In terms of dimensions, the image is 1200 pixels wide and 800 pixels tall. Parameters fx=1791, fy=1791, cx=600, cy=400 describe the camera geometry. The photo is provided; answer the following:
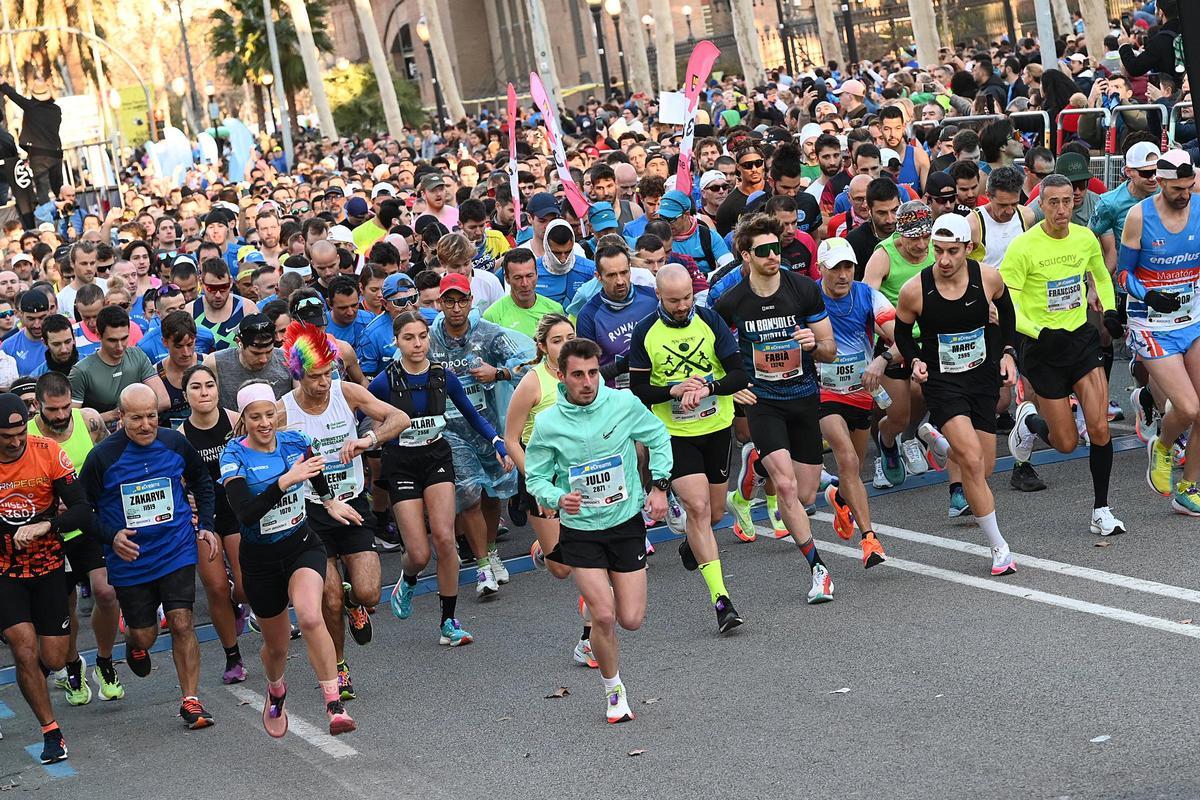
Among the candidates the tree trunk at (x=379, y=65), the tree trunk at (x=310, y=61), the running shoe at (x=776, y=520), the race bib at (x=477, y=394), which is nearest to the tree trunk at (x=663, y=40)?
the tree trunk at (x=379, y=65)

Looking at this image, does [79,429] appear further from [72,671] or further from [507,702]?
[507,702]

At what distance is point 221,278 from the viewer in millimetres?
12797

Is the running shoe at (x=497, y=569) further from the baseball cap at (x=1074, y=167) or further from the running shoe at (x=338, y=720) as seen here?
the baseball cap at (x=1074, y=167)

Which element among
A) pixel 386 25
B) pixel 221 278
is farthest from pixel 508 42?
pixel 221 278

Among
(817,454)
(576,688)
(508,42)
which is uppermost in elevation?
(508,42)

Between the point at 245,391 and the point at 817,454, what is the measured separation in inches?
127

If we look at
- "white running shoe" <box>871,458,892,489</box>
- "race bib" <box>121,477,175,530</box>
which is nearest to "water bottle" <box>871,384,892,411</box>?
"white running shoe" <box>871,458,892,489</box>

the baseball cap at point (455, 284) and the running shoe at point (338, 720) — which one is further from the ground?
the baseball cap at point (455, 284)

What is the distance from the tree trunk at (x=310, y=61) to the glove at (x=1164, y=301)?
44125mm

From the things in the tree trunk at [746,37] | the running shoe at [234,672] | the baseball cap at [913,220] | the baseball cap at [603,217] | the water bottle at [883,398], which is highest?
the tree trunk at [746,37]

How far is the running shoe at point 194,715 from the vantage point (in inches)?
360

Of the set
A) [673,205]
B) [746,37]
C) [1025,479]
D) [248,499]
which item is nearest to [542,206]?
[673,205]

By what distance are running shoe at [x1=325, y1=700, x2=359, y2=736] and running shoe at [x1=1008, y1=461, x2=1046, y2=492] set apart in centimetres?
507

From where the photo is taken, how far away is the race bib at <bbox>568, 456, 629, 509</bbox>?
8.27m
